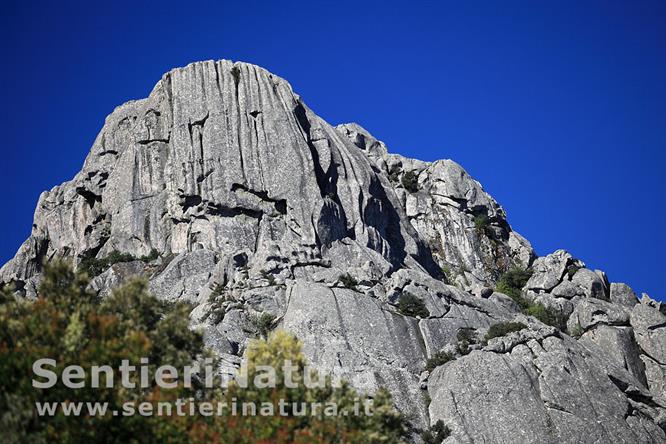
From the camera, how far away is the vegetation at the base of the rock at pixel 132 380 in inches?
1430

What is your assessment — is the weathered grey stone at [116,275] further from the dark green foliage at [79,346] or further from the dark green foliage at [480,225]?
the dark green foliage at [79,346]

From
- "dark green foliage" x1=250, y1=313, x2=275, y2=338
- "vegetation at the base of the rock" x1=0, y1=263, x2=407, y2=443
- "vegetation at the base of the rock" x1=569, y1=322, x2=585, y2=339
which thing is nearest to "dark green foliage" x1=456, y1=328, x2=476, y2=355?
"vegetation at the base of the rock" x1=569, y1=322, x2=585, y2=339

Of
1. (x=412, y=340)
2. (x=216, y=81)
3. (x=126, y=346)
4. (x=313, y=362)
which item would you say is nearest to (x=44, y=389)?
(x=126, y=346)

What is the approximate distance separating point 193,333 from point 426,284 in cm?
3635

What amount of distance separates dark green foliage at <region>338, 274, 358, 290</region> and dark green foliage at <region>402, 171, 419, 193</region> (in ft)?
109

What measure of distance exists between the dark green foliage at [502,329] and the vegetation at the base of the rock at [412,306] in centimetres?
497

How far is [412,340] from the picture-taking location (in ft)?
227

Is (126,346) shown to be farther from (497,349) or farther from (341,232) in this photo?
(341,232)

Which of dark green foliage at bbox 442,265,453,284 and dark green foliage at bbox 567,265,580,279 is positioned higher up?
dark green foliage at bbox 442,265,453,284

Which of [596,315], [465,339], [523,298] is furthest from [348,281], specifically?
[523,298]

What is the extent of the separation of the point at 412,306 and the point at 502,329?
22.5 feet

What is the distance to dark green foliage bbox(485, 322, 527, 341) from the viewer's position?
69.9 meters

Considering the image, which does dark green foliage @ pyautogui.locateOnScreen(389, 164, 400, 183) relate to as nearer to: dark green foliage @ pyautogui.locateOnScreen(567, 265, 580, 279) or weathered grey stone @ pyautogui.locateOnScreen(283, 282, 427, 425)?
dark green foliage @ pyautogui.locateOnScreen(567, 265, 580, 279)

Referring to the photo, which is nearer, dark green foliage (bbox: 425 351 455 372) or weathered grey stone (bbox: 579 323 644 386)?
dark green foliage (bbox: 425 351 455 372)
